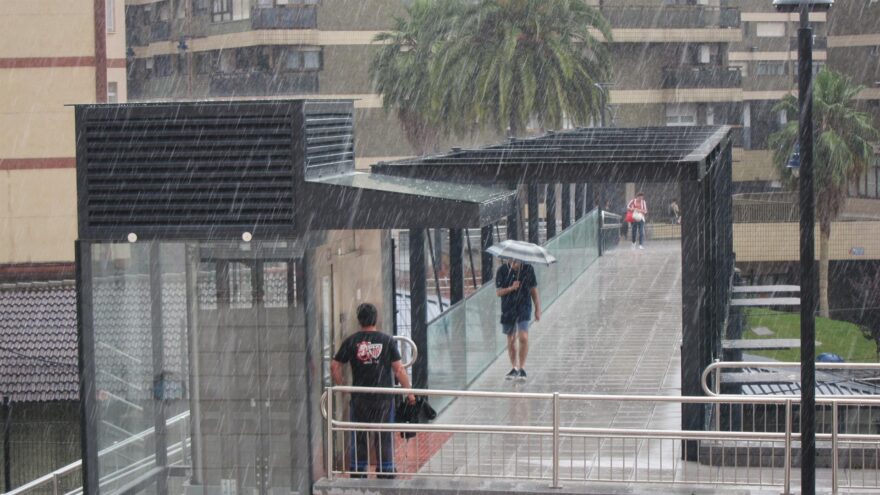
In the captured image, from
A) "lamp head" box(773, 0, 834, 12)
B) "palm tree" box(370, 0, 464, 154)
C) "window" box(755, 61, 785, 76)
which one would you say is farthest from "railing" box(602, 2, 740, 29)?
"lamp head" box(773, 0, 834, 12)

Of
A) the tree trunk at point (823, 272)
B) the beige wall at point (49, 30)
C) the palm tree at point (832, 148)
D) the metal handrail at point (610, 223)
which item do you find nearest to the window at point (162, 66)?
the palm tree at point (832, 148)

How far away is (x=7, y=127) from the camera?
34.7m

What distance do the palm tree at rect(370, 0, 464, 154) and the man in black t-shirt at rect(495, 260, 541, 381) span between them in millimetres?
34463

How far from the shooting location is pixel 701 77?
227 feet

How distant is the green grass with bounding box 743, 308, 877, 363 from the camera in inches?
1922

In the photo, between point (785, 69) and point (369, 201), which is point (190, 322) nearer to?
point (369, 201)

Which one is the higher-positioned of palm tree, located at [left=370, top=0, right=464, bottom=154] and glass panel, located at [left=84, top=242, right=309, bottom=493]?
palm tree, located at [left=370, top=0, right=464, bottom=154]

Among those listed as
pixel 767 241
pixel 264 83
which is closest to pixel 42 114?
pixel 767 241

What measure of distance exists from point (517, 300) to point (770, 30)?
2481 inches

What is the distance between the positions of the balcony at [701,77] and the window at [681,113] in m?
1.12

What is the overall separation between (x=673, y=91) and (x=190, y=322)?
59292 mm

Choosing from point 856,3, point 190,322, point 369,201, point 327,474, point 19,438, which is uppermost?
point 856,3

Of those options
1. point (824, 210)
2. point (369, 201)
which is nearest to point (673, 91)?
point (824, 210)

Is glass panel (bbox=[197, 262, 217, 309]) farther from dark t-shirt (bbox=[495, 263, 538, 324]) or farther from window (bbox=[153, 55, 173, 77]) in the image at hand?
window (bbox=[153, 55, 173, 77])
